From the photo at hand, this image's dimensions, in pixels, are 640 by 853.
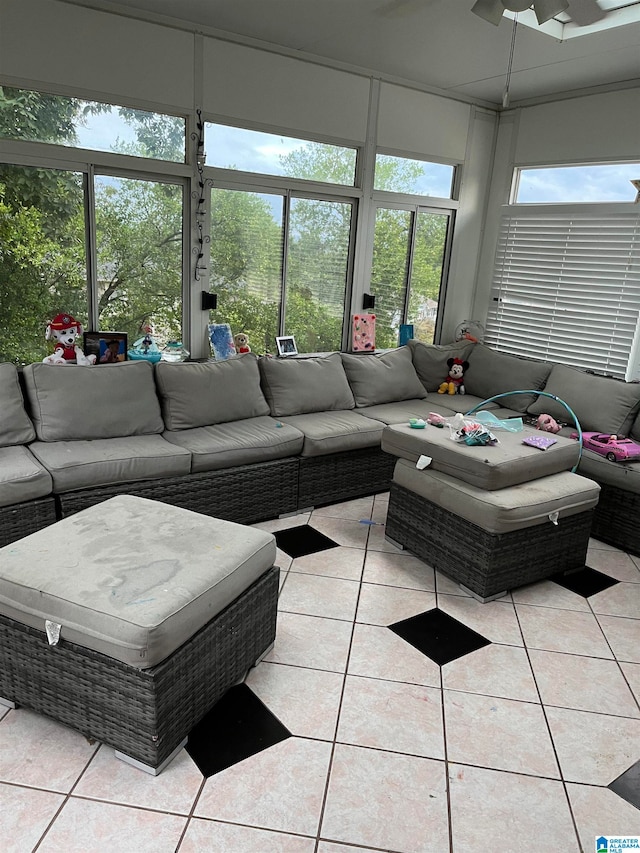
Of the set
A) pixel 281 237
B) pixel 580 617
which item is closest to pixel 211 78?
pixel 281 237

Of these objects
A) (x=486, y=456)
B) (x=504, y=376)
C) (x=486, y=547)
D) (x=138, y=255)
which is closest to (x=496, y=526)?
(x=486, y=547)

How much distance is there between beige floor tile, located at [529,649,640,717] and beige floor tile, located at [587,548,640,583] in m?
0.83

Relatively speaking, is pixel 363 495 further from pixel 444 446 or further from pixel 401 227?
pixel 401 227

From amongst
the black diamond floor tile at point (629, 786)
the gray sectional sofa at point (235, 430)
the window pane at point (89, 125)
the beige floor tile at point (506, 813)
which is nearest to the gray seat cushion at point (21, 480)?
the gray sectional sofa at point (235, 430)

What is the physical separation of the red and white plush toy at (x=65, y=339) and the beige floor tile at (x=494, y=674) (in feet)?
8.35

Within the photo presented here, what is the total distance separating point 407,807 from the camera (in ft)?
5.73

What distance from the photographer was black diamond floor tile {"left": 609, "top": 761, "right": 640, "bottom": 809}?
1820 mm

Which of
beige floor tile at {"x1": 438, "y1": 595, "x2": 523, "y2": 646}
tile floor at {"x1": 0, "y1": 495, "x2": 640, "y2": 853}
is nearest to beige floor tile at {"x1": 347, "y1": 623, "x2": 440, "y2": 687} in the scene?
tile floor at {"x1": 0, "y1": 495, "x2": 640, "y2": 853}

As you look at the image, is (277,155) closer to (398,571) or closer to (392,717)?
(398,571)

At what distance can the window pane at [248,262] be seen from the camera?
416 centimetres

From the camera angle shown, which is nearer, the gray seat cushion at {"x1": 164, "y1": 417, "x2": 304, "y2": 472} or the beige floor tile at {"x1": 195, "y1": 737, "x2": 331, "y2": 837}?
the beige floor tile at {"x1": 195, "y1": 737, "x2": 331, "y2": 837}

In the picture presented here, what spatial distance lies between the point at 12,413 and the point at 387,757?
2.31 metres

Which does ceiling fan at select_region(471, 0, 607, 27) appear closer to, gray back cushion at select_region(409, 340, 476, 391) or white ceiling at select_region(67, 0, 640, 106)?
white ceiling at select_region(67, 0, 640, 106)

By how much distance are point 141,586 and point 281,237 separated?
3.21 meters
